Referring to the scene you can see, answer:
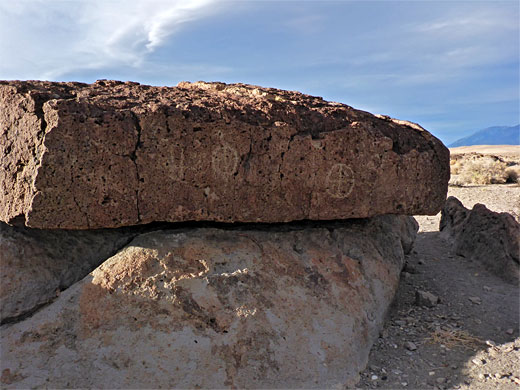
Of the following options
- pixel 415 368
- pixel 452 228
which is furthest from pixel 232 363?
pixel 452 228

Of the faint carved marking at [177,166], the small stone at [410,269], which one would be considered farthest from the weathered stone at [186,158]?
the small stone at [410,269]

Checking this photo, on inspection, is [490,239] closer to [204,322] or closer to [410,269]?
[410,269]

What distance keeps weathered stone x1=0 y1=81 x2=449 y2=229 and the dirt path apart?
1065 millimetres

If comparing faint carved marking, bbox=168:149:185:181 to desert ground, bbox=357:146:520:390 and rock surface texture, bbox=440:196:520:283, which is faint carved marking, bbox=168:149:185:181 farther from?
rock surface texture, bbox=440:196:520:283

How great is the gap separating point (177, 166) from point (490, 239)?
3.79m

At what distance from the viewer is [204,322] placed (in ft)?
10.4

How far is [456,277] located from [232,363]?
3.07 m

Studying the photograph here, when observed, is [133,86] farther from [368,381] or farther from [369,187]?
[368,381]

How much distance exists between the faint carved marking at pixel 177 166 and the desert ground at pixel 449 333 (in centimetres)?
196

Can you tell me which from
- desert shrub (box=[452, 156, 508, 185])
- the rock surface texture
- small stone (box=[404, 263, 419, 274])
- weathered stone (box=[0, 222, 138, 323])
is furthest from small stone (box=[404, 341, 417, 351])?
desert shrub (box=[452, 156, 508, 185])

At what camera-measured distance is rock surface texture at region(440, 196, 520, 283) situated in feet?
16.5

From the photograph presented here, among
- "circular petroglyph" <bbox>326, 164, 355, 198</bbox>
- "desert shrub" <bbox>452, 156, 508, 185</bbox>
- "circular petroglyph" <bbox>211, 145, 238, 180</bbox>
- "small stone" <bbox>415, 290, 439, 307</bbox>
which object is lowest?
"small stone" <bbox>415, 290, 439, 307</bbox>

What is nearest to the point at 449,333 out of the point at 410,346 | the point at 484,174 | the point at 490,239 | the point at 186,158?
the point at 410,346

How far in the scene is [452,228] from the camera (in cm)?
611
